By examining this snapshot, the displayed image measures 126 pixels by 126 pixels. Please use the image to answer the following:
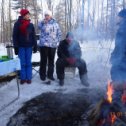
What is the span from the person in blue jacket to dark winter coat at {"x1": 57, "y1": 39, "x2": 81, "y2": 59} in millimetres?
828

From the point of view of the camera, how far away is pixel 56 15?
48.5m

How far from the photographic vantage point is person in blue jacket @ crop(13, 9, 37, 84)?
849 cm

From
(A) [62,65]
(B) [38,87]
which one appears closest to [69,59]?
(A) [62,65]

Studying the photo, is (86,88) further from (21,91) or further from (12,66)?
(12,66)

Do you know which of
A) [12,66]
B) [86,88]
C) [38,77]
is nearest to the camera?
[12,66]

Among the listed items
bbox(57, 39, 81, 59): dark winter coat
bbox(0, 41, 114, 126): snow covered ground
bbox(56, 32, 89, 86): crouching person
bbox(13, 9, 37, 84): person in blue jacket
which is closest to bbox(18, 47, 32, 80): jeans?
bbox(13, 9, 37, 84): person in blue jacket

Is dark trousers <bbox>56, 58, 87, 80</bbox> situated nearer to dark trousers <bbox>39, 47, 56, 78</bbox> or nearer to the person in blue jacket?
dark trousers <bbox>39, 47, 56, 78</bbox>

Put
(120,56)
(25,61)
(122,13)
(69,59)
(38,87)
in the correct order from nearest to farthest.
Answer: (122,13), (120,56), (38,87), (25,61), (69,59)

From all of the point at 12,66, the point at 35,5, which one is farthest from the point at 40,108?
the point at 35,5

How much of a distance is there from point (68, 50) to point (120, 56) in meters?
2.48

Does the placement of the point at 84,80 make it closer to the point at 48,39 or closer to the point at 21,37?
the point at 48,39

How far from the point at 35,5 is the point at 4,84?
1562 inches

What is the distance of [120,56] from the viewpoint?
22.6 ft

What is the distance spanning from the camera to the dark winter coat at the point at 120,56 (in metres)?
6.75
